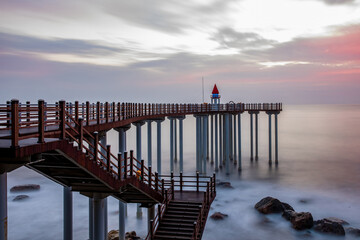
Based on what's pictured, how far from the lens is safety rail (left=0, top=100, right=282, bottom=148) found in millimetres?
7521

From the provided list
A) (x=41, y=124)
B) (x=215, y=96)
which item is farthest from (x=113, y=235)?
(x=215, y=96)

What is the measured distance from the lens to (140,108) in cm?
2272

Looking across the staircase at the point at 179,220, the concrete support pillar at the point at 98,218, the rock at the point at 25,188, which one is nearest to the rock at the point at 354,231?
the staircase at the point at 179,220

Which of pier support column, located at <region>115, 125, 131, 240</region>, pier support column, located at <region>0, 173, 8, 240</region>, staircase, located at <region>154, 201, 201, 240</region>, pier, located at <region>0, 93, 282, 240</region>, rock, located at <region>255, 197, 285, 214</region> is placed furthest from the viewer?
rock, located at <region>255, 197, 285, 214</region>

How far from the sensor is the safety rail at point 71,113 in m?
7.52

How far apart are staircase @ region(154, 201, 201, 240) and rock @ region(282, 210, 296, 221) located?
1018 centimetres

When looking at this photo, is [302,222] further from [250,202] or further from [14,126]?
[14,126]

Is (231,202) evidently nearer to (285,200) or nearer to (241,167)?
(285,200)

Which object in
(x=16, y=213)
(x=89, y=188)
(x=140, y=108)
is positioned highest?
(x=140, y=108)

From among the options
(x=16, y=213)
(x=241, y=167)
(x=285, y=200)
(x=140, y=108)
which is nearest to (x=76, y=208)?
(x=16, y=213)

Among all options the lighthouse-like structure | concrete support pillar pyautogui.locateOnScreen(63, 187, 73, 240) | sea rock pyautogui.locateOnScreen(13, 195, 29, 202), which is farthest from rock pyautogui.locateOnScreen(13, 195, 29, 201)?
the lighthouse-like structure

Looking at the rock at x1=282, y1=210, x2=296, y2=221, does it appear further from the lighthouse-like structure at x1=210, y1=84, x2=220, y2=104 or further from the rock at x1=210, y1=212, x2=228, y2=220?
the lighthouse-like structure at x1=210, y1=84, x2=220, y2=104

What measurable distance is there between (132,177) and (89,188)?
6.40 feet

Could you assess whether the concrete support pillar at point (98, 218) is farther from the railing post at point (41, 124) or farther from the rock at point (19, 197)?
the rock at point (19, 197)
